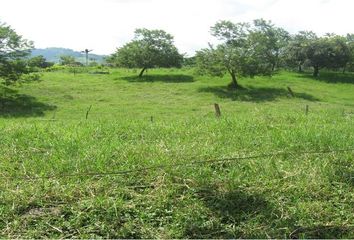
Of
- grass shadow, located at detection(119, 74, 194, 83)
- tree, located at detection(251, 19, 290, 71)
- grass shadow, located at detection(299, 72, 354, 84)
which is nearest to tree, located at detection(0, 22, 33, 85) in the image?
grass shadow, located at detection(119, 74, 194, 83)

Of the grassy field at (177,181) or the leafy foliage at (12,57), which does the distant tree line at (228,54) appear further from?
the grassy field at (177,181)

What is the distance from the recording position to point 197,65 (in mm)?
51438

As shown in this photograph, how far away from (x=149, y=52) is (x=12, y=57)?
19123 millimetres

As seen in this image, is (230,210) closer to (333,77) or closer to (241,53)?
(241,53)

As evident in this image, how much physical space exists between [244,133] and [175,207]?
3.58 m

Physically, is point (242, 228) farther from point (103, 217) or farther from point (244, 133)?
point (244, 133)

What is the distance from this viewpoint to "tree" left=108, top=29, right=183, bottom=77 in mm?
54375

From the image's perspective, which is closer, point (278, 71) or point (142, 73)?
point (142, 73)

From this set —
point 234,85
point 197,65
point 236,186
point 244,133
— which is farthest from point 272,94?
point 236,186

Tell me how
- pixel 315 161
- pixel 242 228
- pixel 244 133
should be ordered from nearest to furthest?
1. pixel 242 228
2. pixel 315 161
3. pixel 244 133

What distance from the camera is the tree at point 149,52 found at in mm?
54375

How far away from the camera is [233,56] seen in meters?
48.9

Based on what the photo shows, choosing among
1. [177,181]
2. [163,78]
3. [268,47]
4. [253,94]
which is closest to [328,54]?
[268,47]

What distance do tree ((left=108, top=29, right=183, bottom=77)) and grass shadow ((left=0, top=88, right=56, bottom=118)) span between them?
1719 cm
